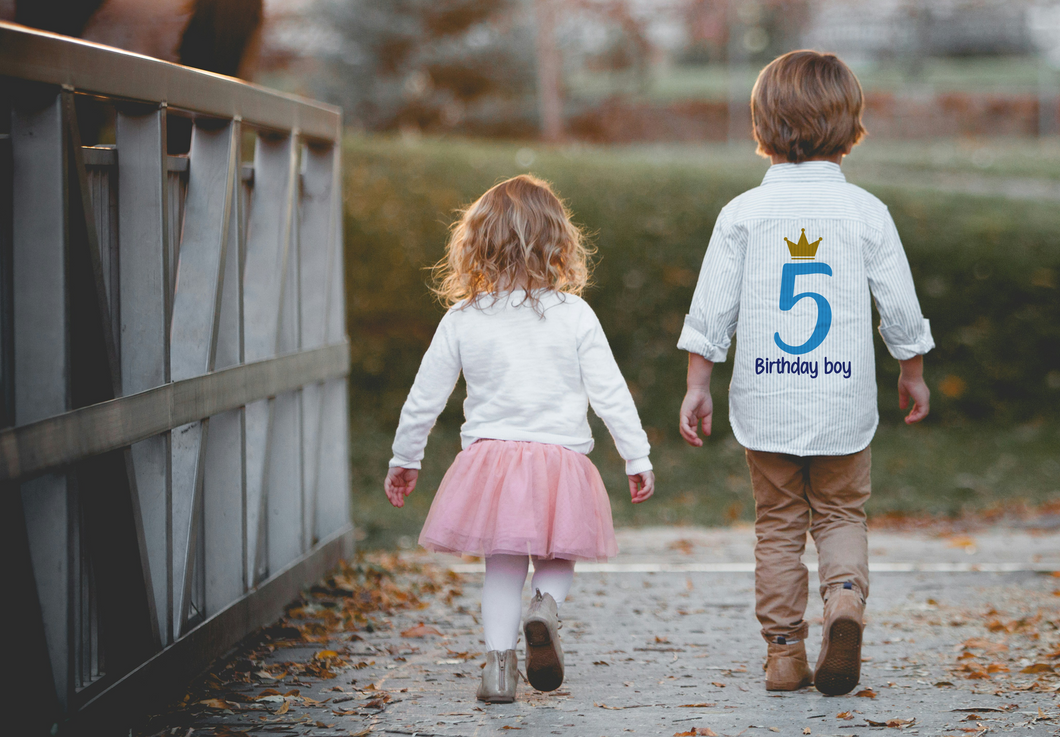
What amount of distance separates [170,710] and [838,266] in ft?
7.63

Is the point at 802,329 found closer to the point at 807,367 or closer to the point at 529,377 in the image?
the point at 807,367

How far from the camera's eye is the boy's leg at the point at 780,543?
357cm

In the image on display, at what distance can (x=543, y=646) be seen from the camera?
10.8 ft

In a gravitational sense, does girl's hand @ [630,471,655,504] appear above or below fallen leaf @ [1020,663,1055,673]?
above

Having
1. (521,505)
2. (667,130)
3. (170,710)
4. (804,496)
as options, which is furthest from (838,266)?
(667,130)

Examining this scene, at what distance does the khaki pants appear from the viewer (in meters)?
3.57

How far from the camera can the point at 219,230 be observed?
3648mm

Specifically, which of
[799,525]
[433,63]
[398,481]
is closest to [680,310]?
[799,525]

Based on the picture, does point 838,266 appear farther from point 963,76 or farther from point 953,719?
point 963,76

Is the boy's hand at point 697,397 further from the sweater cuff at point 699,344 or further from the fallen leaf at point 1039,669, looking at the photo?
the fallen leaf at point 1039,669

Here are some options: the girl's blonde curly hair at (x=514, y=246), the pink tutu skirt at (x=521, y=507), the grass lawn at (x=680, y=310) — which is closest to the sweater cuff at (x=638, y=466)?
the pink tutu skirt at (x=521, y=507)

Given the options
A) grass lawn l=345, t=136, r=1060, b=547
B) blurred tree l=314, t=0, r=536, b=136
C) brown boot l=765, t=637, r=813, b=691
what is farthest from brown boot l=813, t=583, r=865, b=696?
blurred tree l=314, t=0, r=536, b=136

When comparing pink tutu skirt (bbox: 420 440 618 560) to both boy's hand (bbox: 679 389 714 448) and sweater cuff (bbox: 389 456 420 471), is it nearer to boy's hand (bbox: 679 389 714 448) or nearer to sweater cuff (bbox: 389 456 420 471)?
sweater cuff (bbox: 389 456 420 471)

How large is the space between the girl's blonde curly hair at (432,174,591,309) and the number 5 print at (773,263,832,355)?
2.00 ft
